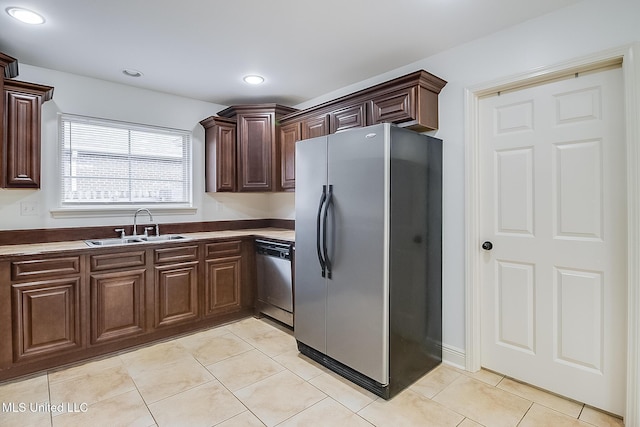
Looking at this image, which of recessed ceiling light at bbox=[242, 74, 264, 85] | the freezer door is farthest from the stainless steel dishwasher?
recessed ceiling light at bbox=[242, 74, 264, 85]

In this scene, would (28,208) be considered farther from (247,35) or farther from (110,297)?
(247,35)

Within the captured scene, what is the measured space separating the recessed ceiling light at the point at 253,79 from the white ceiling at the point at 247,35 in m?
0.09

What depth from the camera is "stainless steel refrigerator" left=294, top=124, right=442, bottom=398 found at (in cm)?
217

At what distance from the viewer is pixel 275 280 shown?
3.42 m

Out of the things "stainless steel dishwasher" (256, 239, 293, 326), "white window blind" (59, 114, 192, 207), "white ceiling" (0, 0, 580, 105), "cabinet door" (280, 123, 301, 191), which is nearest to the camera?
A: "white ceiling" (0, 0, 580, 105)

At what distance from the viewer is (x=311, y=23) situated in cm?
225

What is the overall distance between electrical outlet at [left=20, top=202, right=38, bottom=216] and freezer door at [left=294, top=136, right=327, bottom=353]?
2.28 meters

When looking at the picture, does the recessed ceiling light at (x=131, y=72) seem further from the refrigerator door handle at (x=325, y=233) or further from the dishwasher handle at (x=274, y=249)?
the refrigerator door handle at (x=325, y=233)

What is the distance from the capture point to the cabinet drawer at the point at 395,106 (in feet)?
8.25

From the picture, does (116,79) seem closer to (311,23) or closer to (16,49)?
(16,49)

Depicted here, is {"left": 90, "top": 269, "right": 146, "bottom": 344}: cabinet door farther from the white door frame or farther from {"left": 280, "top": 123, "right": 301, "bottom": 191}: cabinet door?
the white door frame

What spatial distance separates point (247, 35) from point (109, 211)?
7.15ft

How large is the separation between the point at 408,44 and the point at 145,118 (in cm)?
268

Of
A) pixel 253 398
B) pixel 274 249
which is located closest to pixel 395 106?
pixel 274 249
